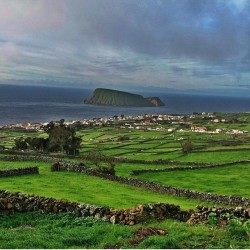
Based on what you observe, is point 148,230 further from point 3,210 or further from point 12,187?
point 12,187

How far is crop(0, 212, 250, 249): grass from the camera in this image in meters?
13.7

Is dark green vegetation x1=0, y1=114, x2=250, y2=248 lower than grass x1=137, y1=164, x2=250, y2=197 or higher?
higher

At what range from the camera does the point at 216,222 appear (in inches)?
661

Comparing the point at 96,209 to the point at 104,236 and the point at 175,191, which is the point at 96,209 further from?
the point at 175,191

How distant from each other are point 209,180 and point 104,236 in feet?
125

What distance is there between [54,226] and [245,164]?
57.5 metres

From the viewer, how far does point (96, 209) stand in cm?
1856

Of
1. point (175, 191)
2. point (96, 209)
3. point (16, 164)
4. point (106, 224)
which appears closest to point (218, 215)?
point (106, 224)

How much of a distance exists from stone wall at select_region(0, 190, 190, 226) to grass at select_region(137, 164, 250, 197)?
2476cm

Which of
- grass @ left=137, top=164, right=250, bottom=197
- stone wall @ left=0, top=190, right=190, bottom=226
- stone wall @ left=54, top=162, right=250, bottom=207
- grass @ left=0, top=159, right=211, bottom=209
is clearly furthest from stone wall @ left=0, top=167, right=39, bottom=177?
stone wall @ left=0, top=190, right=190, bottom=226

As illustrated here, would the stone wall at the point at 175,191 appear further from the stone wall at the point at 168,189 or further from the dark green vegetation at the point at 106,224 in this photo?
the dark green vegetation at the point at 106,224

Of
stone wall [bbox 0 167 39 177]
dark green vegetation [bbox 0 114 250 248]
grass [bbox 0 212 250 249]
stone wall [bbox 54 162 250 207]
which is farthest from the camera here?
stone wall [bbox 0 167 39 177]

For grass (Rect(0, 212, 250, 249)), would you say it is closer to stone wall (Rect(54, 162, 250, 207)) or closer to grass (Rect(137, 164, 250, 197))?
stone wall (Rect(54, 162, 250, 207))

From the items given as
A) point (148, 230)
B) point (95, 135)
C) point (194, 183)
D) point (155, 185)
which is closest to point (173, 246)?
point (148, 230)
